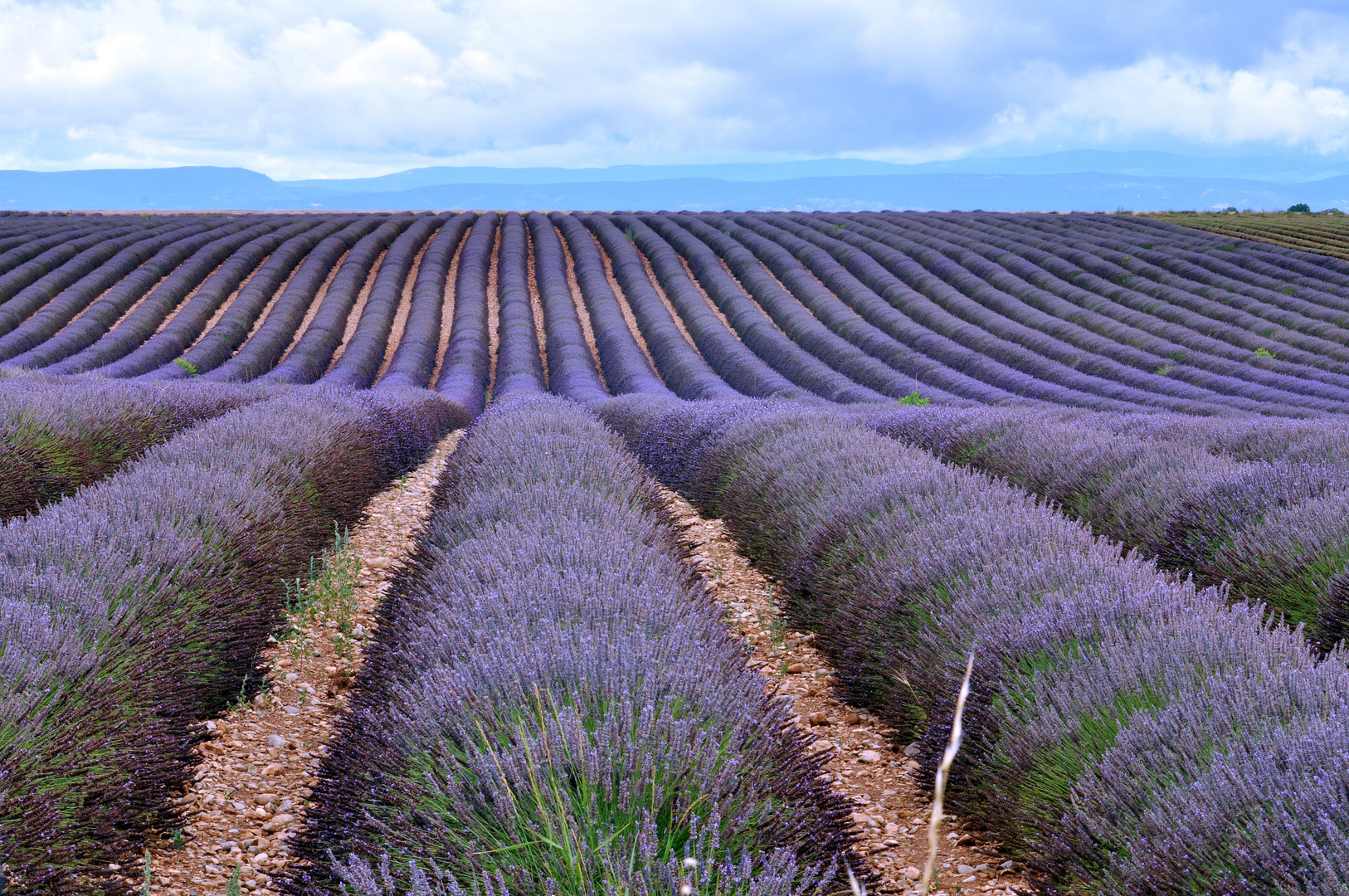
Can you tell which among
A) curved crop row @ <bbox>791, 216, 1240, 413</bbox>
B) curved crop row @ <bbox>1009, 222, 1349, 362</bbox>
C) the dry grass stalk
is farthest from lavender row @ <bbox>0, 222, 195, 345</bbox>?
curved crop row @ <bbox>1009, 222, 1349, 362</bbox>

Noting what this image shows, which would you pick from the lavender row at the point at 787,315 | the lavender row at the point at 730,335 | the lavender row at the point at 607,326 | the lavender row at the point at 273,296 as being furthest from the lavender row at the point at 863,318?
the lavender row at the point at 273,296

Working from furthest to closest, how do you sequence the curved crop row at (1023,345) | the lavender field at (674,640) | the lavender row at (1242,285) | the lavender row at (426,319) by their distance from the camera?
the lavender row at (1242,285)
the lavender row at (426,319)
the curved crop row at (1023,345)
the lavender field at (674,640)

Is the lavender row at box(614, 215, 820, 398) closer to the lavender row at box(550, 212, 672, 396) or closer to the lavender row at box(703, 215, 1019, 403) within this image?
the lavender row at box(550, 212, 672, 396)

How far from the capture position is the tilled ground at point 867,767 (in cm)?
272

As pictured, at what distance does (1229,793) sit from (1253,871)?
0.19m

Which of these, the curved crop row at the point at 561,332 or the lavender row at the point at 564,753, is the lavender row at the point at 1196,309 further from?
the lavender row at the point at 564,753

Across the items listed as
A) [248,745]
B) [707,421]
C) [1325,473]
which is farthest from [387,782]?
[707,421]

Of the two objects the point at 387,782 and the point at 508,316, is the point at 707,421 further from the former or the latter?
the point at 508,316

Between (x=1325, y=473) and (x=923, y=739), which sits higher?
(x=1325, y=473)

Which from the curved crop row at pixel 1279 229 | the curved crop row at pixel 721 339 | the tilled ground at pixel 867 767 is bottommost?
the tilled ground at pixel 867 767

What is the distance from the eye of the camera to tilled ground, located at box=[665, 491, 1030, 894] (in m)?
2.72

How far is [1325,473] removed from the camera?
4.68m

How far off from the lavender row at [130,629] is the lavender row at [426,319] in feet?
32.1

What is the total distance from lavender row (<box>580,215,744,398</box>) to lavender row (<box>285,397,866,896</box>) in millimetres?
9816
